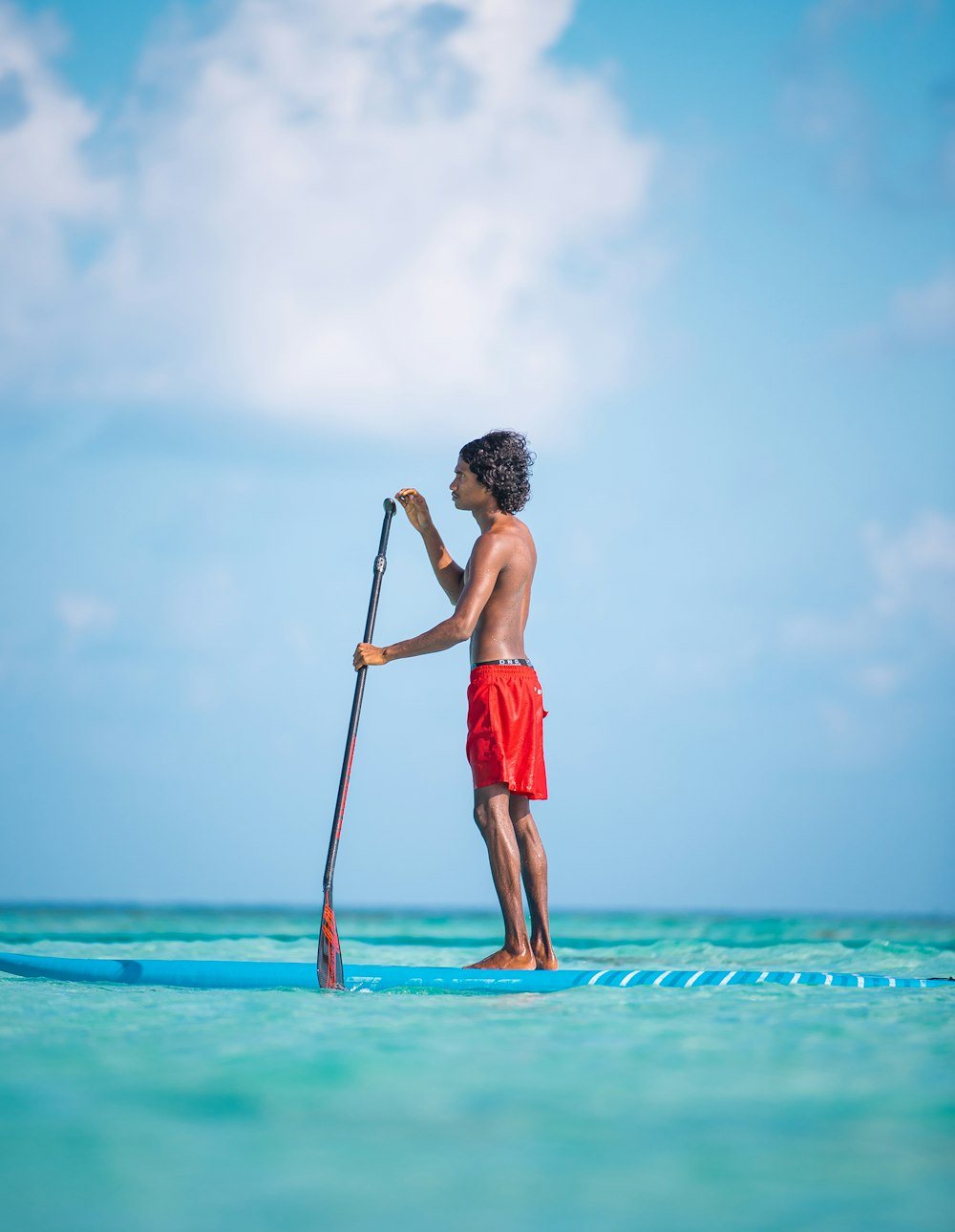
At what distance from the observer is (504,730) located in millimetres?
4258

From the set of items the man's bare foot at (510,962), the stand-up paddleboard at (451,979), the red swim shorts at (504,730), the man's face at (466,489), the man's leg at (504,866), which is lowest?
the stand-up paddleboard at (451,979)

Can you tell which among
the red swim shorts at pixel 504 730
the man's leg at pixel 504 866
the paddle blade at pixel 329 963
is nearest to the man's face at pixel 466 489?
the red swim shorts at pixel 504 730

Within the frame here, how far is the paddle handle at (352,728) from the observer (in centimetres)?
446


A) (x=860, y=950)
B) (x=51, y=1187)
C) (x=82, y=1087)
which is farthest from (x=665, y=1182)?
(x=860, y=950)

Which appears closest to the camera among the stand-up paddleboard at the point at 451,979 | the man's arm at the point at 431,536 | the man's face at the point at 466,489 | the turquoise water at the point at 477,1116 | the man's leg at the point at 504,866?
the turquoise water at the point at 477,1116

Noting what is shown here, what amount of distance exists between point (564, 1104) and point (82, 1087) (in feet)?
3.15

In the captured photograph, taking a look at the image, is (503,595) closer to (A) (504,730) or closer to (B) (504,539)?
(B) (504,539)

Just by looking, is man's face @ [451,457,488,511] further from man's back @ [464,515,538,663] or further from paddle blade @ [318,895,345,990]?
paddle blade @ [318,895,345,990]

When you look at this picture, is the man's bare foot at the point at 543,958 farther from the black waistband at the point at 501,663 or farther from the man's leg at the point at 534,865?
the black waistband at the point at 501,663

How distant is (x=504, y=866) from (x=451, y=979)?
435 millimetres

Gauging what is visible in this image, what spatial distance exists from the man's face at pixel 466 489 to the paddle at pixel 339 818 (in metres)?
0.38

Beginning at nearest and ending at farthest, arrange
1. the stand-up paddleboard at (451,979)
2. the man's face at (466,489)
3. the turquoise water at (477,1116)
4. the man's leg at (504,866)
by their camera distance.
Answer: the turquoise water at (477,1116), the stand-up paddleboard at (451,979), the man's leg at (504,866), the man's face at (466,489)

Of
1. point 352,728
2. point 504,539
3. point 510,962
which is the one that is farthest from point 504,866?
point 504,539

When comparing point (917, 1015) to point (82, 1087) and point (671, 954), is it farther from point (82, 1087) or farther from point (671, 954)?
point (671, 954)
